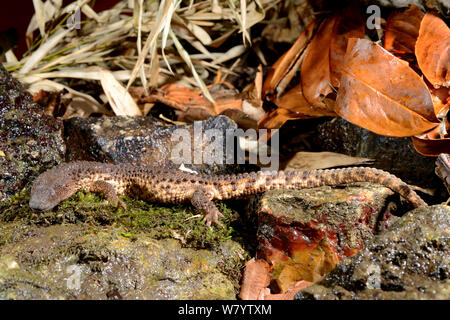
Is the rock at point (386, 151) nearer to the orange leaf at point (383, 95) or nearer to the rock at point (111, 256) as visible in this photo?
the orange leaf at point (383, 95)

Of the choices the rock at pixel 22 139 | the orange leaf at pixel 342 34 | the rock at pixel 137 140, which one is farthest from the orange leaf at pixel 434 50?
the rock at pixel 22 139

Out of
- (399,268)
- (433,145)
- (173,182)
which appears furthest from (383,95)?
(173,182)

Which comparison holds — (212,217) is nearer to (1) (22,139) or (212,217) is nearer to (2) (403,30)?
(1) (22,139)

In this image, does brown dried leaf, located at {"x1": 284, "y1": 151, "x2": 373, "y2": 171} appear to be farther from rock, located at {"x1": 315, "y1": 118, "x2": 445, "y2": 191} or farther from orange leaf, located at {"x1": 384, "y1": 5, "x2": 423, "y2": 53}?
orange leaf, located at {"x1": 384, "y1": 5, "x2": 423, "y2": 53}
